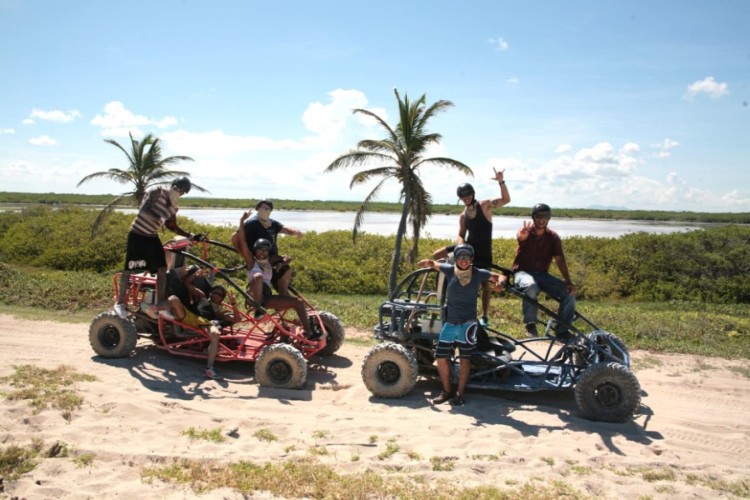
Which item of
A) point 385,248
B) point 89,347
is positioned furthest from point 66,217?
point 89,347

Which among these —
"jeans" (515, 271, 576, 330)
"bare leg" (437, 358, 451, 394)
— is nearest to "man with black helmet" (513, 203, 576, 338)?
"jeans" (515, 271, 576, 330)

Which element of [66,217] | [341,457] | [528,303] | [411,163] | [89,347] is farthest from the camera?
[66,217]

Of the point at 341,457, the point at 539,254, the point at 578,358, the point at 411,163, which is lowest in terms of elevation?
the point at 341,457

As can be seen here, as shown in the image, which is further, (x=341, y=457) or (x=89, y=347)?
(x=89, y=347)

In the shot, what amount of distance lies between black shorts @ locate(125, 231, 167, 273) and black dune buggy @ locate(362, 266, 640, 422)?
318cm

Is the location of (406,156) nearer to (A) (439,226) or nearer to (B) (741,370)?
(B) (741,370)

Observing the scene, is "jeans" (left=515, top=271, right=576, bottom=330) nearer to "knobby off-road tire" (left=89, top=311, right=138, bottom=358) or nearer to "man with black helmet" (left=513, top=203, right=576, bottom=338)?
"man with black helmet" (left=513, top=203, right=576, bottom=338)

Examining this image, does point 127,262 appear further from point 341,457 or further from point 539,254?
point 539,254

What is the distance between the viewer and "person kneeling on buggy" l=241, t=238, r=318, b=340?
778 cm

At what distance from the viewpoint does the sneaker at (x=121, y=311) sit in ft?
26.8

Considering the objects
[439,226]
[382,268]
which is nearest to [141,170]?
[382,268]

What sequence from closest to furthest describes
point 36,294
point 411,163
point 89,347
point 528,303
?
point 528,303
point 89,347
point 36,294
point 411,163

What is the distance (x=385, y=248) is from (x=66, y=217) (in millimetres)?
16042

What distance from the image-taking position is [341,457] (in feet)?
17.4
